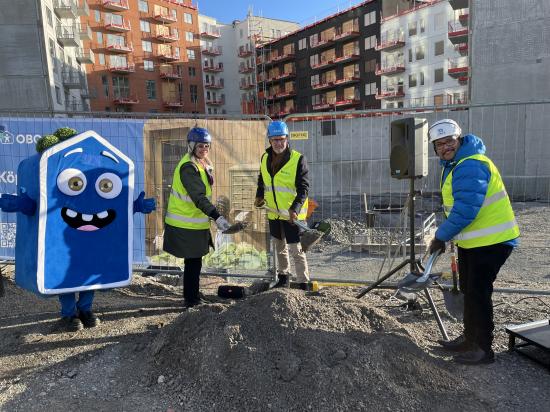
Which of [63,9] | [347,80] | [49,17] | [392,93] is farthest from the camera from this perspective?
[347,80]

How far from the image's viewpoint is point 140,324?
4.31 meters

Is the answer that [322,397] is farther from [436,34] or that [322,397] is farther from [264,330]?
[436,34]

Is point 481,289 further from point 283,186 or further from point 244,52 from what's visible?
point 244,52

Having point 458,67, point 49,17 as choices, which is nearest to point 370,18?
point 458,67


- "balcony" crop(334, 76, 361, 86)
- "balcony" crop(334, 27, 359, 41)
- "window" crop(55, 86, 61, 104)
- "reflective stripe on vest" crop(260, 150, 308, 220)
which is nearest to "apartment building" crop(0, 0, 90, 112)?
"window" crop(55, 86, 61, 104)

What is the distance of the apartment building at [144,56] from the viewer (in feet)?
167

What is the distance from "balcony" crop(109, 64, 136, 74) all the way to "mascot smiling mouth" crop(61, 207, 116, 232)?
5310 cm

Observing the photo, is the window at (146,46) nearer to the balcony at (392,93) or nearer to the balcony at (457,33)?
the balcony at (392,93)

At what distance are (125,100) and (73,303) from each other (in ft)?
175

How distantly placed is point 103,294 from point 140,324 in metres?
1.37

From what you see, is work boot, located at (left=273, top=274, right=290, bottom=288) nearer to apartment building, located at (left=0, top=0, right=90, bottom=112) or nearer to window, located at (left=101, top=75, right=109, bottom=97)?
apartment building, located at (left=0, top=0, right=90, bottom=112)

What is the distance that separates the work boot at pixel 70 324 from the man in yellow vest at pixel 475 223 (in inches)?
135

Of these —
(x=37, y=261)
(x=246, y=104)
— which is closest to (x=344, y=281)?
(x=37, y=261)

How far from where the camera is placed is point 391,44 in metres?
47.5
